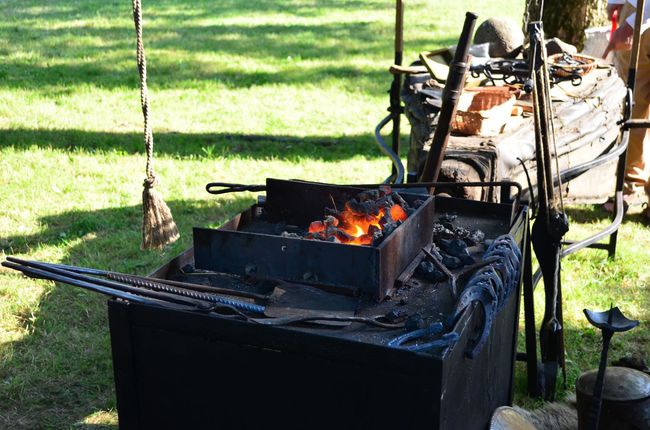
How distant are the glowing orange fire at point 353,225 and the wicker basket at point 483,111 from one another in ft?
4.43

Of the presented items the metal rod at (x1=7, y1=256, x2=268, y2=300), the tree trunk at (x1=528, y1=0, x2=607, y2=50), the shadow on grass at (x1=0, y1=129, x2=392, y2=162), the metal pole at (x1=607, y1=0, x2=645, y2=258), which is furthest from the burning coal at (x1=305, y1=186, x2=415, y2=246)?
the tree trunk at (x1=528, y1=0, x2=607, y2=50)

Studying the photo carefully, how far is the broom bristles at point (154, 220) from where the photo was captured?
10.2 feet

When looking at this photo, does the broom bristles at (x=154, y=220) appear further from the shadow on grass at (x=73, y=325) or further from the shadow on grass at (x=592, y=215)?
the shadow on grass at (x=592, y=215)

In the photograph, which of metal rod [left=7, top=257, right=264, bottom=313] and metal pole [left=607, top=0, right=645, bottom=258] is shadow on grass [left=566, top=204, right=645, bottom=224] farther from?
metal rod [left=7, top=257, right=264, bottom=313]

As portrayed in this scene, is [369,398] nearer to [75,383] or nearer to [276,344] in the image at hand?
[276,344]

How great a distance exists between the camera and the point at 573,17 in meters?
7.21

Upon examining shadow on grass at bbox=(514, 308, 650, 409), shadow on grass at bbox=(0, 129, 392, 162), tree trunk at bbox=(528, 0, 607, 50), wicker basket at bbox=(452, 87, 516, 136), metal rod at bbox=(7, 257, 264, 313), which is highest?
tree trunk at bbox=(528, 0, 607, 50)

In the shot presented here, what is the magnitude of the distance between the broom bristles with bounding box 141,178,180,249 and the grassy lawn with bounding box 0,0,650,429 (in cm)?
103

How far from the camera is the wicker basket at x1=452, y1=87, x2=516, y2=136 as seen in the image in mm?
3975

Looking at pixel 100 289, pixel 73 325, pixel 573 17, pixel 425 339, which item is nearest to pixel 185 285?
pixel 100 289

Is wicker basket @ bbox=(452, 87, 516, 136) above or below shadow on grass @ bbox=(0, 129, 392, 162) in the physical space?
above

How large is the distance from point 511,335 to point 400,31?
224 cm

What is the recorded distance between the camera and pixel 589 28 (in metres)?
7.12

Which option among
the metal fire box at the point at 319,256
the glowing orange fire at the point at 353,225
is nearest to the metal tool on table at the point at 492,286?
the metal fire box at the point at 319,256
